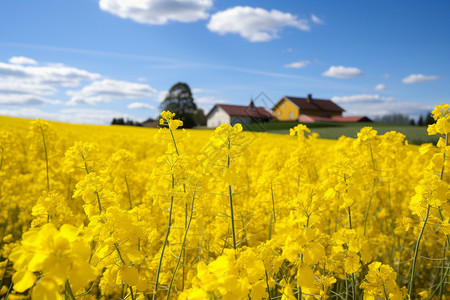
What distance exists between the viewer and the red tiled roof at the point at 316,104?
5631 cm

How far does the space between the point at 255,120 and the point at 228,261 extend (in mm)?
2564

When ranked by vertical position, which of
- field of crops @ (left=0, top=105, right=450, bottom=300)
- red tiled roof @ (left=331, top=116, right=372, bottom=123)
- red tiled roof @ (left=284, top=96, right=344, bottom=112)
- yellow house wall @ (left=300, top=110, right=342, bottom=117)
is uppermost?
red tiled roof @ (left=284, top=96, right=344, bottom=112)

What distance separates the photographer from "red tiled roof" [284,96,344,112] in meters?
56.3

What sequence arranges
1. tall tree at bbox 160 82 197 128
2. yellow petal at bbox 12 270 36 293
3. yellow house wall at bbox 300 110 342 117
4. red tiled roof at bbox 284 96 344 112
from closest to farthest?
1. yellow petal at bbox 12 270 36 293
2. yellow house wall at bbox 300 110 342 117
3. red tiled roof at bbox 284 96 344 112
4. tall tree at bbox 160 82 197 128

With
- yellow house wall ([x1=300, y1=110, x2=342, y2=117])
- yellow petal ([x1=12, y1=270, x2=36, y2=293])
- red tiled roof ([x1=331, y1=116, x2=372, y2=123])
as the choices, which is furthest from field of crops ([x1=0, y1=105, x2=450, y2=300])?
red tiled roof ([x1=331, y1=116, x2=372, y2=123])

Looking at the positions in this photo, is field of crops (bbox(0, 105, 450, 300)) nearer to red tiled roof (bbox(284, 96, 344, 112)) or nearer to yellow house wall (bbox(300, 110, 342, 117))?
yellow house wall (bbox(300, 110, 342, 117))

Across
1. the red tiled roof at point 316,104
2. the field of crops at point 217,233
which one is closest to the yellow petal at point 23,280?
the field of crops at point 217,233

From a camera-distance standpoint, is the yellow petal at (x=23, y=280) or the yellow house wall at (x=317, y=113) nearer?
the yellow petal at (x=23, y=280)

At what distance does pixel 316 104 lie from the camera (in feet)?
194

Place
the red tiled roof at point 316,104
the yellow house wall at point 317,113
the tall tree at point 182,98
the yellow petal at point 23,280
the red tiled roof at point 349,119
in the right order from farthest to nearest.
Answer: the tall tree at point 182,98 → the red tiled roof at point 349,119 → the red tiled roof at point 316,104 → the yellow house wall at point 317,113 → the yellow petal at point 23,280

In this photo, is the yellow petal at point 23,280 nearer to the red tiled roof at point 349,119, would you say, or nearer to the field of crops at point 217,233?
the field of crops at point 217,233

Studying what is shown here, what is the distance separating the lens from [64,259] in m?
1.11

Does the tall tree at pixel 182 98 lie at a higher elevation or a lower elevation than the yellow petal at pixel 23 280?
higher

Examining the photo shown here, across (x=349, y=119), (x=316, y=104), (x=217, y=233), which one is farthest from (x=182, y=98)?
(x=217, y=233)
